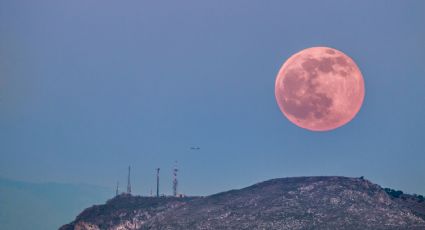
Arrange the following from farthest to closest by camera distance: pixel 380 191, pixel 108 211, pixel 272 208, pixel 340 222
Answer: pixel 108 211, pixel 380 191, pixel 272 208, pixel 340 222

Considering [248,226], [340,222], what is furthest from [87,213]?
[340,222]

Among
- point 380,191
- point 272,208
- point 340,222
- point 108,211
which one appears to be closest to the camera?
point 340,222

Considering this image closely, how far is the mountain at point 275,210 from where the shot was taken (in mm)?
80062

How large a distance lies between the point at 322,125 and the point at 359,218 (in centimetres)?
2222

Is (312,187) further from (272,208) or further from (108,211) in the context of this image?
(108,211)

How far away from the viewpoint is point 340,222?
7812 cm

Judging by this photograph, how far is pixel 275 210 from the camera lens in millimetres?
86688

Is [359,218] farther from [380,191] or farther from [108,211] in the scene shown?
[108,211]

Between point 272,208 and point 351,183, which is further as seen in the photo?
point 351,183

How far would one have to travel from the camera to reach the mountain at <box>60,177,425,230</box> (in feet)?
263

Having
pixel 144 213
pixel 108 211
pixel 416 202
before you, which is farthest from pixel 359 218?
pixel 108 211

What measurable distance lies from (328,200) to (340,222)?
11068 millimetres

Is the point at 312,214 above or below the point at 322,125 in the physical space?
below

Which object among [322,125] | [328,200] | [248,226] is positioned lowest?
[248,226]
